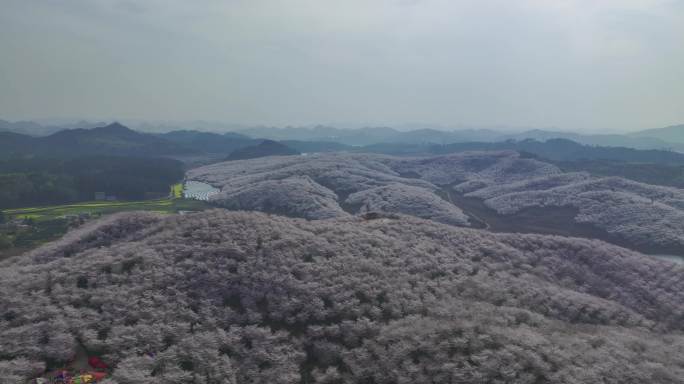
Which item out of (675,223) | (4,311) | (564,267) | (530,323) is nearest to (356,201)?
(564,267)

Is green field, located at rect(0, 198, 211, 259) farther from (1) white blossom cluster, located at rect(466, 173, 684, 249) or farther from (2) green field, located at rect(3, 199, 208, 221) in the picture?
(1) white blossom cluster, located at rect(466, 173, 684, 249)

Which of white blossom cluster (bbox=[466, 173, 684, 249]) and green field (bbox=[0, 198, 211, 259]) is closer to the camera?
green field (bbox=[0, 198, 211, 259])

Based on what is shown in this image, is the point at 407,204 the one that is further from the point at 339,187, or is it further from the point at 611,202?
the point at 611,202

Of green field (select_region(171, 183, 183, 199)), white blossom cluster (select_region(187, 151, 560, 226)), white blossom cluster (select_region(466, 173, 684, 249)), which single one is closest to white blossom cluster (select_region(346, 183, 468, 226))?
white blossom cluster (select_region(187, 151, 560, 226))

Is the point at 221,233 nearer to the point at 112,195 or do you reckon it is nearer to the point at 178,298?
the point at 178,298

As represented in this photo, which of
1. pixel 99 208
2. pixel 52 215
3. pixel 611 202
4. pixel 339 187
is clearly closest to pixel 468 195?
pixel 611 202
